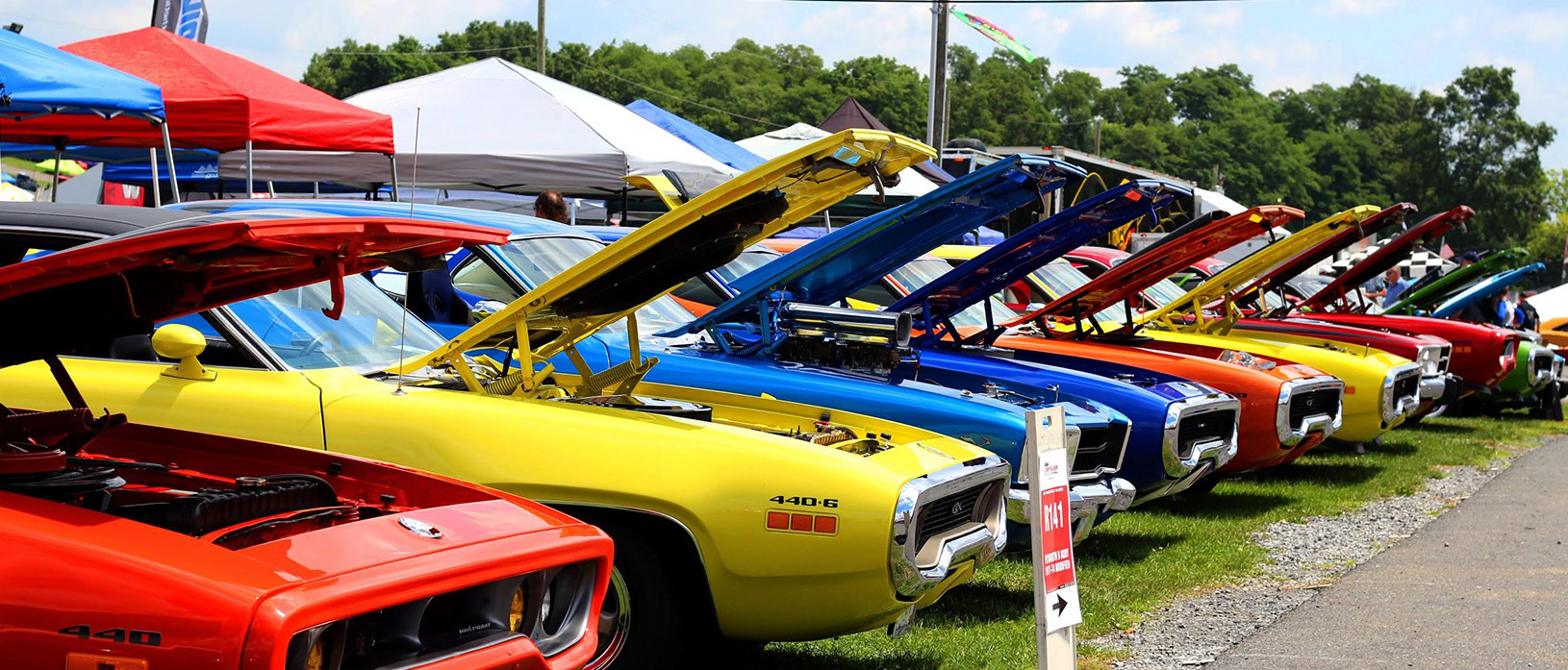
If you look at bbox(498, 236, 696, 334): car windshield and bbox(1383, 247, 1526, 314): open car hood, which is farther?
bbox(1383, 247, 1526, 314): open car hood

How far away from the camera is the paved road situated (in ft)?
19.7

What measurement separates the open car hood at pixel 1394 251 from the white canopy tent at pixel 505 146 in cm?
592

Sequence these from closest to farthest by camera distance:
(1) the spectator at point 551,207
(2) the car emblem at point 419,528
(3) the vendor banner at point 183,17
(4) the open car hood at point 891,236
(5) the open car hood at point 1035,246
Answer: (2) the car emblem at point 419,528 → (4) the open car hood at point 891,236 → (5) the open car hood at point 1035,246 → (1) the spectator at point 551,207 → (3) the vendor banner at point 183,17

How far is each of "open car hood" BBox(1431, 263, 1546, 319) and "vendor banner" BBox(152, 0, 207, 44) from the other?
44.1ft

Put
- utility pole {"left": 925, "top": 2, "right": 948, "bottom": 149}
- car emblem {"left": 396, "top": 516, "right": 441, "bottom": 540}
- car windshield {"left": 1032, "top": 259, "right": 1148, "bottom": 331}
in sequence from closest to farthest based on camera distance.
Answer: car emblem {"left": 396, "top": 516, "right": 441, "bottom": 540} → car windshield {"left": 1032, "top": 259, "right": 1148, "bottom": 331} → utility pole {"left": 925, "top": 2, "right": 948, "bottom": 149}

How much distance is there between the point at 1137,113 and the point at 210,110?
12925 cm

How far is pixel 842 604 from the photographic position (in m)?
4.40

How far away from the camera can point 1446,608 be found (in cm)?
693

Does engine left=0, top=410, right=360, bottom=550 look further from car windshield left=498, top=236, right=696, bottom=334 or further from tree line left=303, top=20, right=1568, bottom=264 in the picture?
tree line left=303, top=20, right=1568, bottom=264

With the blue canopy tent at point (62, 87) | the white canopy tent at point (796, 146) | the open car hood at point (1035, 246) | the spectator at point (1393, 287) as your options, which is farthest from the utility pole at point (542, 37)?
the open car hood at point (1035, 246)

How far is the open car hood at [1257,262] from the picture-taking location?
1057 centimetres

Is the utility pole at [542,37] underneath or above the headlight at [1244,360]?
above

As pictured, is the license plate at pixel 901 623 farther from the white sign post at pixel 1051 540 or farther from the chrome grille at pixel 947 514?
the white sign post at pixel 1051 540

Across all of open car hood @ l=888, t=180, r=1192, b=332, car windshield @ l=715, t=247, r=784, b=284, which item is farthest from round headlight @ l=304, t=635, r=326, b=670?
car windshield @ l=715, t=247, r=784, b=284
